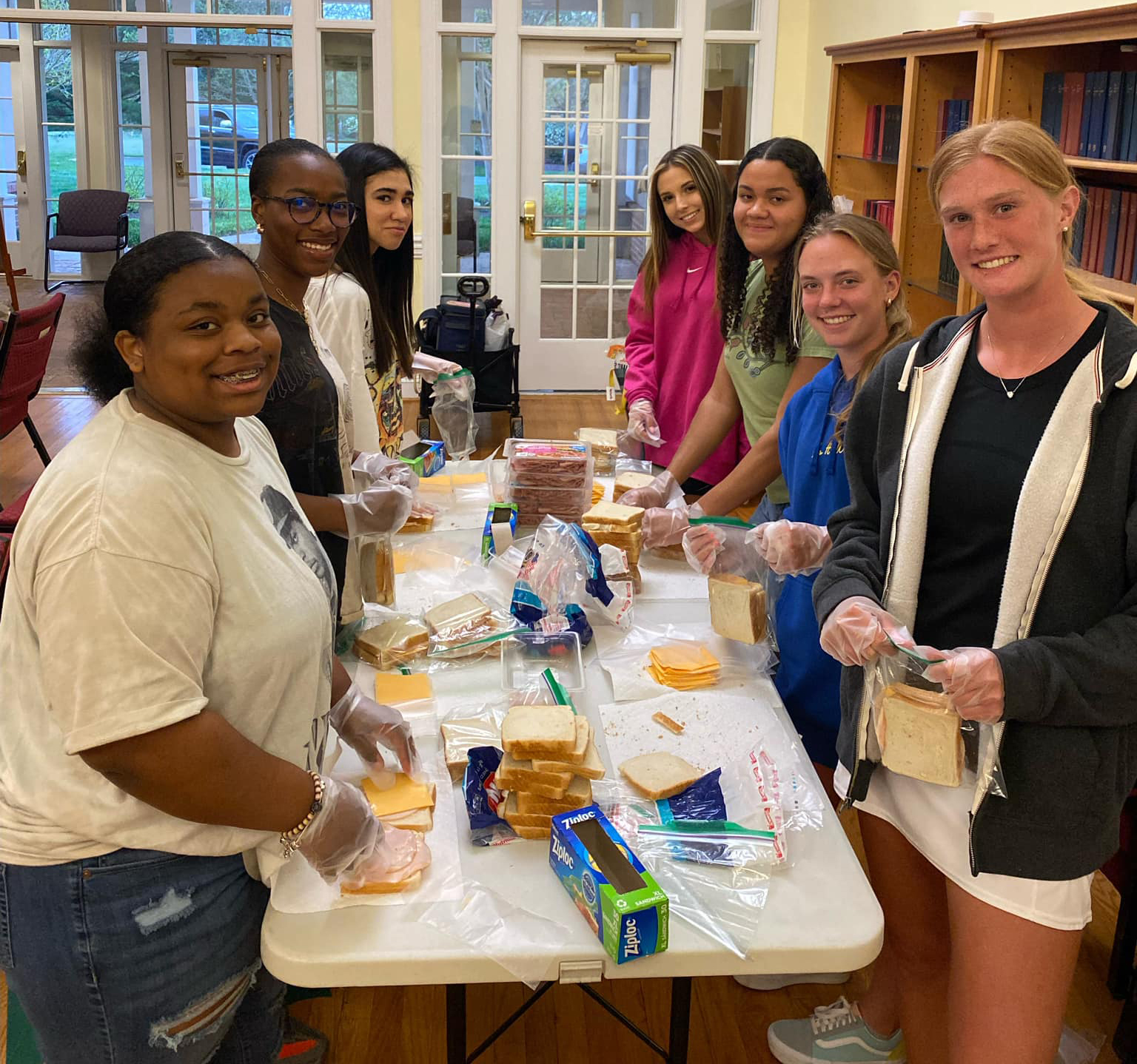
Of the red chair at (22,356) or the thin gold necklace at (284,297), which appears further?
the red chair at (22,356)

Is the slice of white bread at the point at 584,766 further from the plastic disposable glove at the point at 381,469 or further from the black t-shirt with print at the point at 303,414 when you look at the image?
the plastic disposable glove at the point at 381,469

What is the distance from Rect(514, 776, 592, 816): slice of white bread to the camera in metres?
1.45

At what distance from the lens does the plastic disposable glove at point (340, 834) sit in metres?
1.29

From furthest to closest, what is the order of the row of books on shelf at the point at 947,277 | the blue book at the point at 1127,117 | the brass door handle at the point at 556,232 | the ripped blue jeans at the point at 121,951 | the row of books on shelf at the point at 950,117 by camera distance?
1. the brass door handle at the point at 556,232
2. the row of books on shelf at the point at 947,277
3. the row of books on shelf at the point at 950,117
4. the blue book at the point at 1127,117
5. the ripped blue jeans at the point at 121,951

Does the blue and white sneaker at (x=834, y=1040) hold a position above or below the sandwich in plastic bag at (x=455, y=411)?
below

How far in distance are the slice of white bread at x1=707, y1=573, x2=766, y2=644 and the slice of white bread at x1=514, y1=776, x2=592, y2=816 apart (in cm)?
57

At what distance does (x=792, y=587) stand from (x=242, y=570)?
3.70 feet

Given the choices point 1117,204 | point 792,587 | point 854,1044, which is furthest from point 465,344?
point 854,1044

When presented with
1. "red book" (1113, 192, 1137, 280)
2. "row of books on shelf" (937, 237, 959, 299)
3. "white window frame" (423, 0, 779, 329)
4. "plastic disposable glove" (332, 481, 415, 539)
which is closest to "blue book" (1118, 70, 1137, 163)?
"red book" (1113, 192, 1137, 280)

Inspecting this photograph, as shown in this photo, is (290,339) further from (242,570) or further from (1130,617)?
(1130,617)

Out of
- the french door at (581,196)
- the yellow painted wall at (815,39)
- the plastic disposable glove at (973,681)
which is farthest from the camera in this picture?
the french door at (581,196)

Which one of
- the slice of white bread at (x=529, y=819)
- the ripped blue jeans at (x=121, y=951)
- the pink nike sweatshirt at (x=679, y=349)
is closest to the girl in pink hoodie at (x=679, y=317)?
the pink nike sweatshirt at (x=679, y=349)

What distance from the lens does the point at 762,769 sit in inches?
63.3

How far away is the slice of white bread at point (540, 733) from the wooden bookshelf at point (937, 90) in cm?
208
